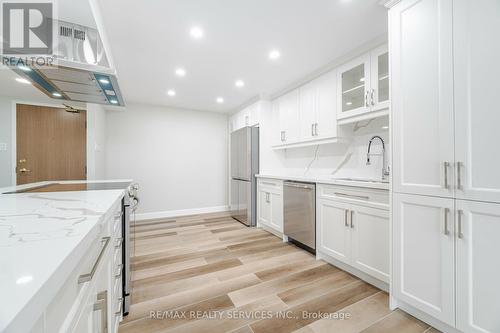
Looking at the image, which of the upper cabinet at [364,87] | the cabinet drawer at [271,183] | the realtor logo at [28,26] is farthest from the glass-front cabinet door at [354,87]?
the realtor logo at [28,26]

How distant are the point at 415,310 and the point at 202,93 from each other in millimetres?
3773

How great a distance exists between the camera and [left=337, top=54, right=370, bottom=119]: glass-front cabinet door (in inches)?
85.8

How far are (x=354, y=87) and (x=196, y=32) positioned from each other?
5.83 feet

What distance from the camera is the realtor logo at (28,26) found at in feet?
4.56

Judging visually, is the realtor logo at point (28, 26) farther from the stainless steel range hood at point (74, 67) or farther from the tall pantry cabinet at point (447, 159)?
the tall pantry cabinet at point (447, 159)

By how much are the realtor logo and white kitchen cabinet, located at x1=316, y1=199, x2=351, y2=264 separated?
106 inches

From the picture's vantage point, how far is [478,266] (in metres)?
1.16

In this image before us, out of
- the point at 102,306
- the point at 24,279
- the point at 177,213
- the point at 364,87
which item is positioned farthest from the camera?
the point at 177,213

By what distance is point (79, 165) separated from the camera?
11.8ft

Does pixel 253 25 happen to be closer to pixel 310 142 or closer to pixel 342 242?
pixel 310 142

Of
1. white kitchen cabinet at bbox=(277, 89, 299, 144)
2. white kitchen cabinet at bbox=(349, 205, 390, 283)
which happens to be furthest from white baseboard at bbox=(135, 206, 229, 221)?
white kitchen cabinet at bbox=(349, 205, 390, 283)

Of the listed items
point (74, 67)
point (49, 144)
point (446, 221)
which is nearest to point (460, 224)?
point (446, 221)

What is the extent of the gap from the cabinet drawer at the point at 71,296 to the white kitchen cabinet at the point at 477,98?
1.83 m

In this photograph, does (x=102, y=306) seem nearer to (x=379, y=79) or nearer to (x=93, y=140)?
(x=379, y=79)
